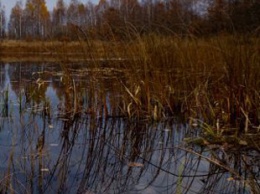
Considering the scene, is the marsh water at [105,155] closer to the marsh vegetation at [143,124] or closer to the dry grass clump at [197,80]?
the marsh vegetation at [143,124]

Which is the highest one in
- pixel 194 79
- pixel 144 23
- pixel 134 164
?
pixel 144 23

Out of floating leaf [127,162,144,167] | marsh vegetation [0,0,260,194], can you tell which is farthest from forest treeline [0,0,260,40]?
floating leaf [127,162,144,167]

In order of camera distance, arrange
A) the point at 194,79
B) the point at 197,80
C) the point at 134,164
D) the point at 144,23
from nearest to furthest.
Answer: the point at 134,164, the point at 197,80, the point at 194,79, the point at 144,23

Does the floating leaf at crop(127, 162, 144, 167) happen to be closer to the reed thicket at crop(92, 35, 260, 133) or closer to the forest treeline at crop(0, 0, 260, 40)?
the reed thicket at crop(92, 35, 260, 133)

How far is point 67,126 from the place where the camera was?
13.3 feet

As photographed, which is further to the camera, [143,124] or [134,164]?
[143,124]

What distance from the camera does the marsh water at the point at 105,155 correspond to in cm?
227

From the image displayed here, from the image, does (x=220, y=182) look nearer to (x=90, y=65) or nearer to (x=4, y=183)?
(x=4, y=183)

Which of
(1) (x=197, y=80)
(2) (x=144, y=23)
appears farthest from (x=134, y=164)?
(2) (x=144, y=23)

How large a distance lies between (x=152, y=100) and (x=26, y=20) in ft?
163

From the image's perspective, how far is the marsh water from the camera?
7.45 ft

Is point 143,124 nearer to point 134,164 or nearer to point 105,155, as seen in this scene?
point 105,155

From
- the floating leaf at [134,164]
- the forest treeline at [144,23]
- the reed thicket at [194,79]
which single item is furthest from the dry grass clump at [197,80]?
the floating leaf at [134,164]

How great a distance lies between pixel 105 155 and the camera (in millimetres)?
2957
